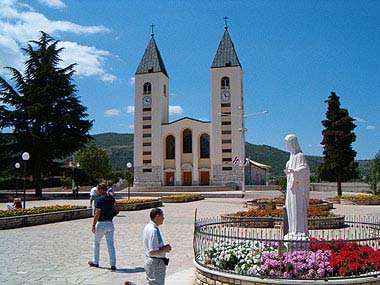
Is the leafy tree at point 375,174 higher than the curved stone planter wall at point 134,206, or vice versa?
the leafy tree at point 375,174

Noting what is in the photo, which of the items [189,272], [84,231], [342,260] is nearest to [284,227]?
[342,260]

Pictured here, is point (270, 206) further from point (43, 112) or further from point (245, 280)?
point (43, 112)

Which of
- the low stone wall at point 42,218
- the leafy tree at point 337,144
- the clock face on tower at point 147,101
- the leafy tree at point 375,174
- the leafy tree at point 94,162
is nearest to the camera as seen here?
the low stone wall at point 42,218

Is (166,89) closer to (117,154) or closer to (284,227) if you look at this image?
(284,227)

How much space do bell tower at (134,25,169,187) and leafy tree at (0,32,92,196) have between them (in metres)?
19.6

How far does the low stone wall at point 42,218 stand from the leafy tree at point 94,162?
4804 cm

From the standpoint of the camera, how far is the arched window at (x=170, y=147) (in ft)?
201

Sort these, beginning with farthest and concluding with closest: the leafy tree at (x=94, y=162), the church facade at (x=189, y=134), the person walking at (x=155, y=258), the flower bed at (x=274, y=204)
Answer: the leafy tree at (x=94, y=162) → the church facade at (x=189, y=134) → the flower bed at (x=274, y=204) → the person walking at (x=155, y=258)

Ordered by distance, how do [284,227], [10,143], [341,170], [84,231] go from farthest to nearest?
[10,143] < [341,170] < [84,231] < [284,227]

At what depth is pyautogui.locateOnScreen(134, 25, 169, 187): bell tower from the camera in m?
59.3

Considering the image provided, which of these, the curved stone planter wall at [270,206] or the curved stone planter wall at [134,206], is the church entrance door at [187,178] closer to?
the curved stone planter wall at [134,206]

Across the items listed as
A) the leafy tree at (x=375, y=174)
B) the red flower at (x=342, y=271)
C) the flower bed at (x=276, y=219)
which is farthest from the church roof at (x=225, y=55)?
the red flower at (x=342, y=271)

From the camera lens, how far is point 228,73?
58.4 metres

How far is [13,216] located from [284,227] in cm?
1204
